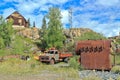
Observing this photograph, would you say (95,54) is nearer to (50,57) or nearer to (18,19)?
(50,57)

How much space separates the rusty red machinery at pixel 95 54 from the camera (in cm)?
3484

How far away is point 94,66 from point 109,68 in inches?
74.5

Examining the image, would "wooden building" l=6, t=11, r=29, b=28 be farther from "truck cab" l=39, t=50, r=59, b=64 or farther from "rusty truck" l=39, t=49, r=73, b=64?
"truck cab" l=39, t=50, r=59, b=64

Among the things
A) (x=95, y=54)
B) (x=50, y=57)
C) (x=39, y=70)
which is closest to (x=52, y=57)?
(x=50, y=57)

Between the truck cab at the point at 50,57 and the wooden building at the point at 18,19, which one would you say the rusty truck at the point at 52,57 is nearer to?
the truck cab at the point at 50,57

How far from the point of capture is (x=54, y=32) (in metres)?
74.9

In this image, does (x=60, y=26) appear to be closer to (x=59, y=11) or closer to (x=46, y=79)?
(x=59, y=11)

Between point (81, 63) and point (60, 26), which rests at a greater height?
point (60, 26)

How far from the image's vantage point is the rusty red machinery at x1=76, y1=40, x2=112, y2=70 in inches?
1372

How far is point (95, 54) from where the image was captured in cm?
3578

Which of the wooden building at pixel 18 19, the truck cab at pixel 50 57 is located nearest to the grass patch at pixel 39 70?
the truck cab at pixel 50 57

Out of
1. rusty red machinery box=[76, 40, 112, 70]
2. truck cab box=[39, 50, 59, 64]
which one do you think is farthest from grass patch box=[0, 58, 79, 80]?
truck cab box=[39, 50, 59, 64]

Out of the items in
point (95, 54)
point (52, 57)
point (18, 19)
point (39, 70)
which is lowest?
point (39, 70)

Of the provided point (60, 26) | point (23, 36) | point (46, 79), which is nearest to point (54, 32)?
point (60, 26)
